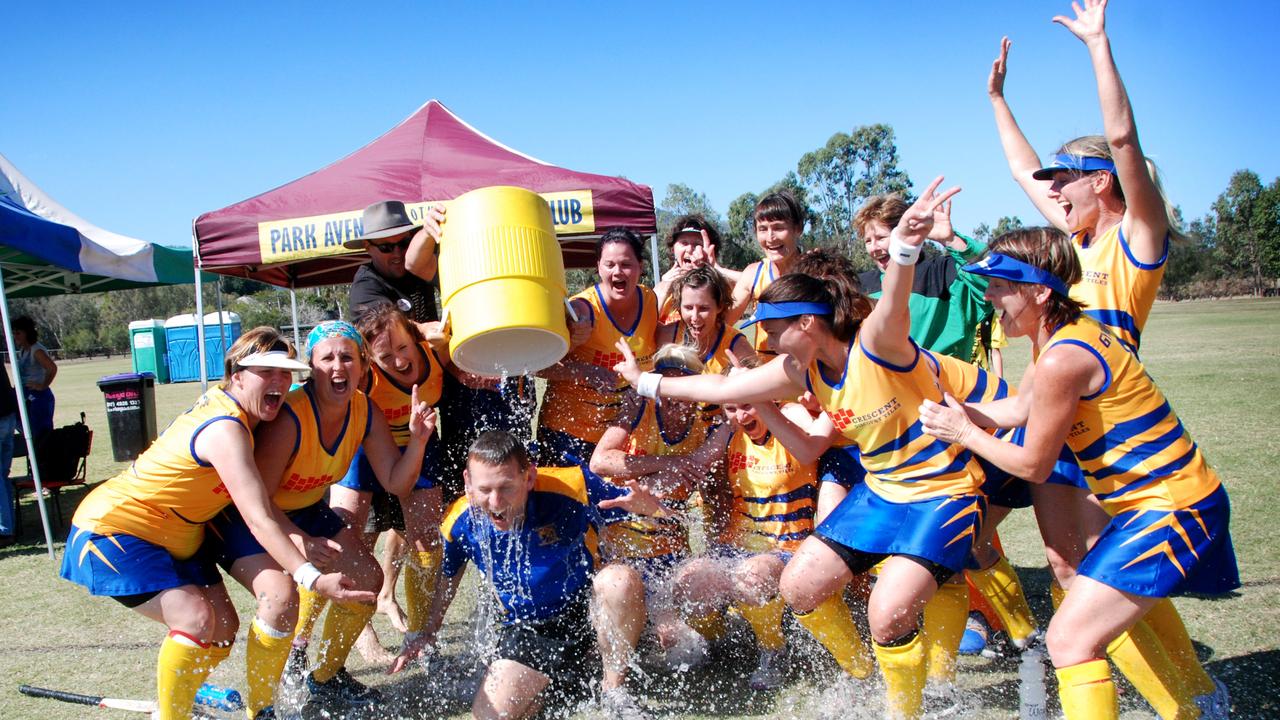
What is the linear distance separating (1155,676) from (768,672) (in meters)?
1.47

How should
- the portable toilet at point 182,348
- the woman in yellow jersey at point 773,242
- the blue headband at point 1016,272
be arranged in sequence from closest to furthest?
1. the blue headband at point 1016,272
2. the woman in yellow jersey at point 773,242
3. the portable toilet at point 182,348

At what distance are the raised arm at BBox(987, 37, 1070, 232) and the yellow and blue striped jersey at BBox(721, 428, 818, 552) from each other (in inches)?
61.4

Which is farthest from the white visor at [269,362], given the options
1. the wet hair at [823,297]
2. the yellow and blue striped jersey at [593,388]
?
the wet hair at [823,297]

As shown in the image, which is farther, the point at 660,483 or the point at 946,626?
the point at 660,483

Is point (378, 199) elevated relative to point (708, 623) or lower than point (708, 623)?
elevated

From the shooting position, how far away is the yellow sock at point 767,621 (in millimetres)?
3605

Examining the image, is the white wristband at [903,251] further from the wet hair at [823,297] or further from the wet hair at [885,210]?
the wet hair at [885,210]

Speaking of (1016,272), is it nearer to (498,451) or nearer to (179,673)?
(498,451)

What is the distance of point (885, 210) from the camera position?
4.25 m

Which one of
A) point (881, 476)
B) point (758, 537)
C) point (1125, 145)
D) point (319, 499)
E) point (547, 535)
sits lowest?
point (758, 537)

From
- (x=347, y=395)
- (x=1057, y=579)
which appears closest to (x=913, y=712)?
(x=1057, y=579)

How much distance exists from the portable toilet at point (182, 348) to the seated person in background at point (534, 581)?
89.3 feet

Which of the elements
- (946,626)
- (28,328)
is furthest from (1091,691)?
Answer: (28,328)

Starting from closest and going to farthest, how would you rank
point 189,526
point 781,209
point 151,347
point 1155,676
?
point 1155,676 < point 189,526 < point 781,209 < point 151,347
